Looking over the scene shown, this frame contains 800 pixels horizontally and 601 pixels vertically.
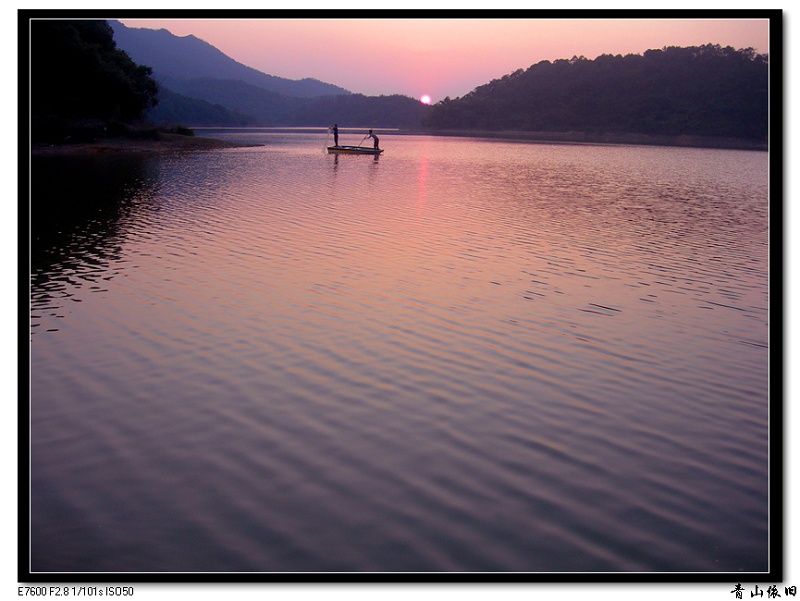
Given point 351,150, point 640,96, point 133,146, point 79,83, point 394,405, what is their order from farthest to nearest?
point 640,96 < point 79,83 < point 351,150 < point 133,146 < point 394,405

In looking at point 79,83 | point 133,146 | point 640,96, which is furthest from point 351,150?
point 640,96

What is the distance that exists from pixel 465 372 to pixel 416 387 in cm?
96

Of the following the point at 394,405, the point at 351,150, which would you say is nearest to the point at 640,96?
the point at 351,150

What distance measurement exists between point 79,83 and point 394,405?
68656mm

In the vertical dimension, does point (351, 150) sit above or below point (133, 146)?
below

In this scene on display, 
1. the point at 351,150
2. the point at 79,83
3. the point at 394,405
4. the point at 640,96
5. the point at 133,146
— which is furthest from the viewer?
the point at 640,96

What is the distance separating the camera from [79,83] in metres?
67.7

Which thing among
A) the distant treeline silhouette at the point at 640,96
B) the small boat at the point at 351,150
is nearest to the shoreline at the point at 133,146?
the small boat at the point at 351,150

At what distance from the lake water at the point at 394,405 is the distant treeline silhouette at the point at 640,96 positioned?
6403 centimetres

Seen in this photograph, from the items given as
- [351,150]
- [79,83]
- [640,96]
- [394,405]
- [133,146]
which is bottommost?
[394,405]

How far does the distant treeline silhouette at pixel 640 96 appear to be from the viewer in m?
99.4

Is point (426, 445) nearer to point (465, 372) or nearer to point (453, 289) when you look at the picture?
point (465, 372)

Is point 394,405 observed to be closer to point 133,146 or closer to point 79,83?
point 133,146

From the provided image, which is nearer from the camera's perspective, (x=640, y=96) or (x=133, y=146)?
(x=133, y=146)
